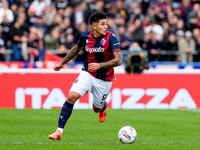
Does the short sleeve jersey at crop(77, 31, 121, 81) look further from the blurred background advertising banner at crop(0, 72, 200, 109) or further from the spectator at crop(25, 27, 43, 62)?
the spectator at crop(25, 27, 43, 62)

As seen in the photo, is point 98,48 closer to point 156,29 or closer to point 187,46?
point 187,46

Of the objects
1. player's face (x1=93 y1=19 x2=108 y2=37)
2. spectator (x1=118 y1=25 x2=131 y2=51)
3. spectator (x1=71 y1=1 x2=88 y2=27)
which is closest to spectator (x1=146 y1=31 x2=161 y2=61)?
spectator (x1=118 y1=25 x2=131 y2=51)

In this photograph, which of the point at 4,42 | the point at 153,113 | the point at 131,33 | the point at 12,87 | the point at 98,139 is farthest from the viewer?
the point at 131,33

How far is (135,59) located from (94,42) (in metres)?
8.57

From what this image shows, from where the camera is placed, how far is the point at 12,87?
53.4 feet

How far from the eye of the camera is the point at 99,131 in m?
9.74

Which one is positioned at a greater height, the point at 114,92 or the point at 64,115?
the point at 64,115

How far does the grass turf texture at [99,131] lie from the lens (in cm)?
766

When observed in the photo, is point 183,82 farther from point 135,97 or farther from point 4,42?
point 4,42

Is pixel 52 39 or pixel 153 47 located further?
pixel 153 47

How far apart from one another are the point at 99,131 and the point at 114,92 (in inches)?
259

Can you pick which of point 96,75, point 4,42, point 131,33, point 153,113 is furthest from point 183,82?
point 96,75

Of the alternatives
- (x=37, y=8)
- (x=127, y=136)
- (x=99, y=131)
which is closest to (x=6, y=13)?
(x=37, y=8)

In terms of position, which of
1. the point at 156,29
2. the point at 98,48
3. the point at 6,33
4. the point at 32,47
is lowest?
the point at 32,47
